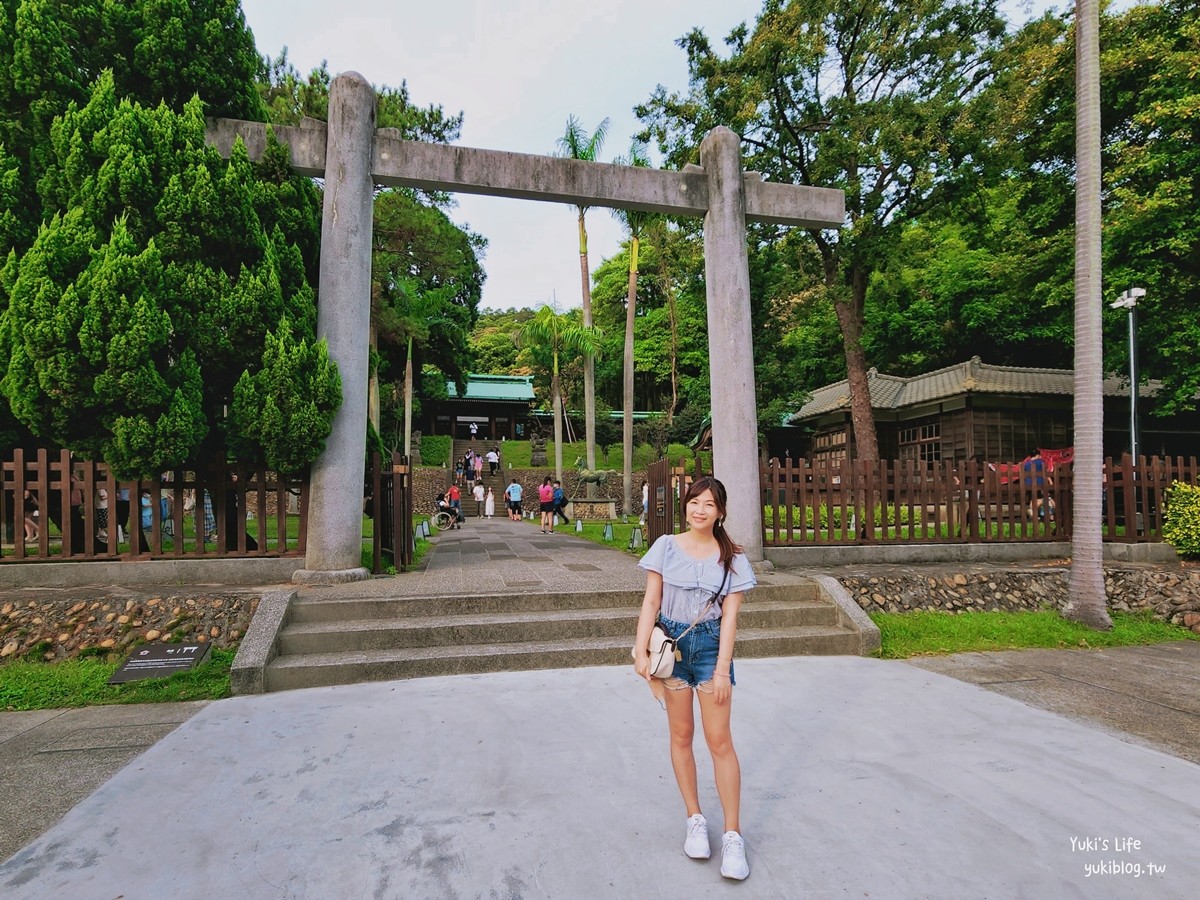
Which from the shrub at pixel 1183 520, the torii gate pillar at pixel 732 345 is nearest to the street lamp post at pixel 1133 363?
the shrub at pixel 1183 520

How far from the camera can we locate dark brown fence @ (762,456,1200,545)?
328 inches

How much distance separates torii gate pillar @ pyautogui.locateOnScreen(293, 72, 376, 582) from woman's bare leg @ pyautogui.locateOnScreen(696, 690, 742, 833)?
17.5ft

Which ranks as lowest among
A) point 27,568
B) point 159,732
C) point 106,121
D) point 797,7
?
point 159,732

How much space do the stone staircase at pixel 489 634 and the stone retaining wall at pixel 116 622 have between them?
1.79ft

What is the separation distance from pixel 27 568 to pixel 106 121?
4.50 m

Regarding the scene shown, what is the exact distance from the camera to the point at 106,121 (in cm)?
638

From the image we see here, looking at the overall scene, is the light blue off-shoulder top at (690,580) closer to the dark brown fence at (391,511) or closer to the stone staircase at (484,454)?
the dark brown fence at (391,511)

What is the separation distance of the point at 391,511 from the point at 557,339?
1714 cm

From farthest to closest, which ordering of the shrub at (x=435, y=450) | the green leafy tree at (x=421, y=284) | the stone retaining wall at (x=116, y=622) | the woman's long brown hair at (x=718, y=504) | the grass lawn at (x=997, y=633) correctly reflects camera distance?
the shrub at (x=435, y=450), the green leafy tree at (x=421, y=284), the grass lawn at (x=997, y=633), the stone retaining wall at (x=116, y=622), the woman's long brown hair at (x=718, y=504)

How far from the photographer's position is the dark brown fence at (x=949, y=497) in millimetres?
8328

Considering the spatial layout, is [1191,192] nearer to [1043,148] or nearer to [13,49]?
[1043,148]

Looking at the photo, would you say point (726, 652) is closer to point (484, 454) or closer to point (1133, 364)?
point (1133, 364)

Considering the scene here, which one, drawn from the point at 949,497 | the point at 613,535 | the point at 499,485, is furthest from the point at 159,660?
the point at 499,485

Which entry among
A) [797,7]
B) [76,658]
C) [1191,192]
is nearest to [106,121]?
[76,658]
